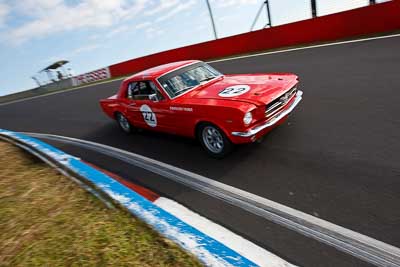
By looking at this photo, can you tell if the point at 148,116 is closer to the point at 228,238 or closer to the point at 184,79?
the point at 184,79

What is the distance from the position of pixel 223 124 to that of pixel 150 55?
743 inches

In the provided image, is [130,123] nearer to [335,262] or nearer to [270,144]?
[270,144]

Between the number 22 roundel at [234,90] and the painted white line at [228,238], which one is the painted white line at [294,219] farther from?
the number 22 roundel at [234,90]

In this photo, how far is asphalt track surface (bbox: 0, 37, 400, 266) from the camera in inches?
117

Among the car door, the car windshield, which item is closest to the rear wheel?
the car door

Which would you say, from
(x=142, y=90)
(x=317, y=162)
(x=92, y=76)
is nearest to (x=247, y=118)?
(x=317, y=162)

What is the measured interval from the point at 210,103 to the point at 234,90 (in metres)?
0.52

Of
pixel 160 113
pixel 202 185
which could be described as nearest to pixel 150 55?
pixel 160 113

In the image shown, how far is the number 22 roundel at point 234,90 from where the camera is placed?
A: 15.8 feet

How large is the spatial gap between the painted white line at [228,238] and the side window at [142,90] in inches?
91.8

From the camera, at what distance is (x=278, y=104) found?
15.7 ft

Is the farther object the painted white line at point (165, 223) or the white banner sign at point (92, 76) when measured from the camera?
the white banner sign at point (92, 76)

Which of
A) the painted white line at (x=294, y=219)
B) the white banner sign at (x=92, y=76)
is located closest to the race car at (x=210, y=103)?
the painted white line at (x=294, y=219)

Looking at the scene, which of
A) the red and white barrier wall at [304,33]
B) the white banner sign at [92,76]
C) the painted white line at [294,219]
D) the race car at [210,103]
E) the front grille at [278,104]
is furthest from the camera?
the white banner sign at [92,76]
